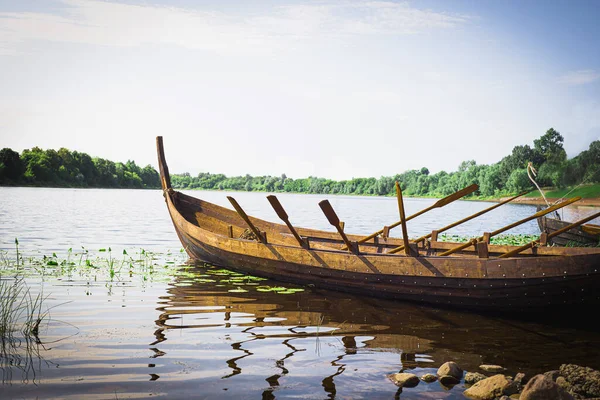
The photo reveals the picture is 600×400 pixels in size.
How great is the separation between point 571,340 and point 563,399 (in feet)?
10.4

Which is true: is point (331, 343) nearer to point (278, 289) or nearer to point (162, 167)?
point (278, 289)

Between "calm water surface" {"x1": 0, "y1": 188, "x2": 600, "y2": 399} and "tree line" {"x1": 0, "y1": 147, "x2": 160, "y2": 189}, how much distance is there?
94808 millimetres

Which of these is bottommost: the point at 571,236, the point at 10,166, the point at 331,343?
the point at 331,343

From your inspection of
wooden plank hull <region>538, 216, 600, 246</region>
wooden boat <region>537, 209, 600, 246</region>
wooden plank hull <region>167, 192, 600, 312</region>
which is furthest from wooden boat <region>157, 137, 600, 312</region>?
wooden plank hull <region>538, 216, 600, 246</region>

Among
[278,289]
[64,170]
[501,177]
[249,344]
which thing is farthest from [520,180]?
[249,344]

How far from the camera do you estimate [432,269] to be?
28.2 ft

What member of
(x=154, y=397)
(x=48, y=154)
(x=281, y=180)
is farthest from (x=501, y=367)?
(x=281, y=180)

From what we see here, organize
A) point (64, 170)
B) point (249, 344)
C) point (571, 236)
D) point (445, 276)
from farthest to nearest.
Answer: point (64, 170) < point (571, 236) < point (445, 276) < point (249, 344)

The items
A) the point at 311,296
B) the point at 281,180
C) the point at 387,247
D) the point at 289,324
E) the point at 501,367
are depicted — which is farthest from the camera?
the point at 281,180

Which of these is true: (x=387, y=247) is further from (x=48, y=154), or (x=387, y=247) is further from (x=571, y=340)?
(x=48, y=154)

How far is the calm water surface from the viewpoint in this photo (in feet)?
→ 16.9

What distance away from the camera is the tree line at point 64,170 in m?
94.2

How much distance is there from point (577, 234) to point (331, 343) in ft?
44.9

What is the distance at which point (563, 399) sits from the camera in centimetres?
445
